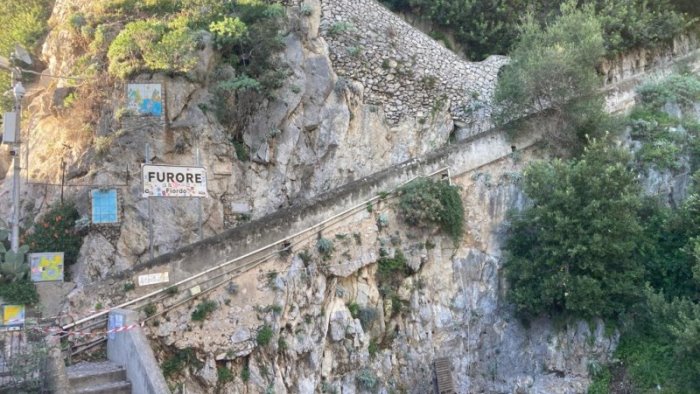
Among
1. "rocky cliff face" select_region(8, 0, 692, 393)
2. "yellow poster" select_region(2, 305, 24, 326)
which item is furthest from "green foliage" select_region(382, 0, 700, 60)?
"yellow poster" select_region(2, 305, 24, 326)

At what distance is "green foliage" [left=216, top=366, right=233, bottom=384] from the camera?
10227mm

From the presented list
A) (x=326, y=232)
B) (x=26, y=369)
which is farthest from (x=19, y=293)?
(x=326, y=232)

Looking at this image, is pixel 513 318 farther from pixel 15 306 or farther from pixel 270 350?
pixel 15 306

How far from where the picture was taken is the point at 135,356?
8.38 m

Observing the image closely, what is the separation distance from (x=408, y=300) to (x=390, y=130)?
5.38 metres

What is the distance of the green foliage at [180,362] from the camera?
32.2ft

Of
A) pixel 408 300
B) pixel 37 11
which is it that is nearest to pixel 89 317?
pixel 408 300

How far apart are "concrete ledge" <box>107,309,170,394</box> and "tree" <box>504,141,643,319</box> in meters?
7.75

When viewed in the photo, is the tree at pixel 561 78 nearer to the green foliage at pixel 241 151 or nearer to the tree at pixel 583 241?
the tree at pixel 583 241

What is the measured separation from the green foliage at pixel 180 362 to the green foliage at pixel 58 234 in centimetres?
479

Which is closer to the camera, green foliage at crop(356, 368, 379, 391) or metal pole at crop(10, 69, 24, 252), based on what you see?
metal pole at crop(10, 69, 24, 252)

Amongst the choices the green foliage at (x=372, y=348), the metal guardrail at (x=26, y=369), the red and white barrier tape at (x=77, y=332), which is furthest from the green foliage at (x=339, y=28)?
the metal guardrail at (x=26, y=369)

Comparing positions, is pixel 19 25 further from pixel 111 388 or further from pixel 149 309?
pixel 111 388

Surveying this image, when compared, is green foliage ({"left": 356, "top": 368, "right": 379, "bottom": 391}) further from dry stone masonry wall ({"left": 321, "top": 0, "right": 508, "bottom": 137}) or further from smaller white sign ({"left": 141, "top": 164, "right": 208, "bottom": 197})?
dry stone masonry wall ({"left": 321, "top": 0, "right": 508, "bottom": 137})
